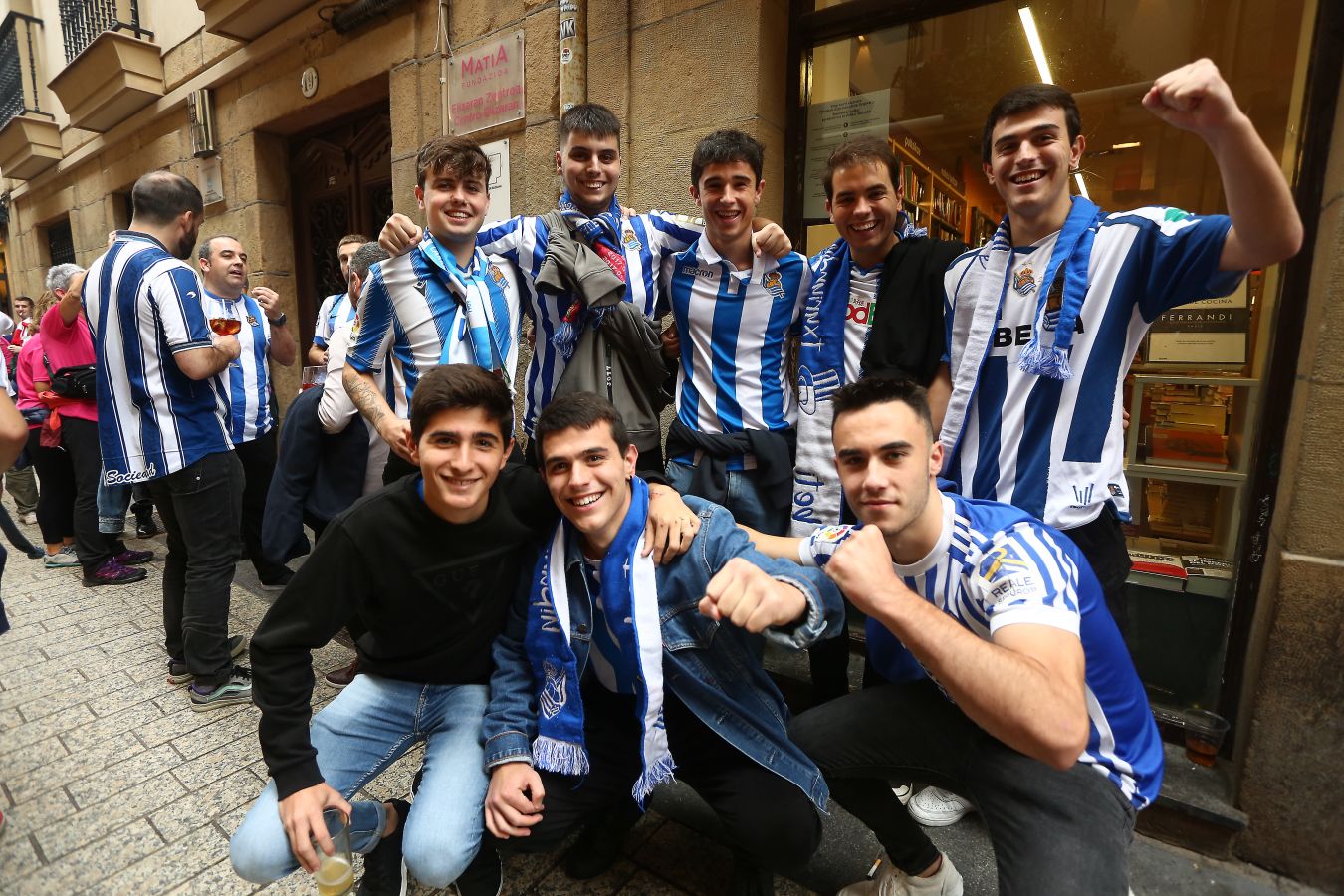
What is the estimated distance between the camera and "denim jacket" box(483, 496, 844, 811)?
1.89 metres

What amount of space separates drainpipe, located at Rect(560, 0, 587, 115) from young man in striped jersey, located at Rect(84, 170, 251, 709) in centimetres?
196

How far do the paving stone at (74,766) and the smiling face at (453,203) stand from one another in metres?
2.48

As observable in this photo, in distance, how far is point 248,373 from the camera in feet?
13.8

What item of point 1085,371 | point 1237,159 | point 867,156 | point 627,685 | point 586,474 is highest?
point 867,156

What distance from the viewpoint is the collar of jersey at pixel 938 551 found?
5.51 ft

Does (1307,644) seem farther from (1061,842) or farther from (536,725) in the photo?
(536,725)

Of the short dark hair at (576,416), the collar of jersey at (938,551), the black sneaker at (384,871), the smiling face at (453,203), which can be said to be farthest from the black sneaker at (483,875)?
the smiling face at (453,203)

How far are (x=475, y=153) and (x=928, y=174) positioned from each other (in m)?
2.52

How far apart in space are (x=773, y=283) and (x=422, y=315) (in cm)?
129

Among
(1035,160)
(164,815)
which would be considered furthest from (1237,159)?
(164,815)

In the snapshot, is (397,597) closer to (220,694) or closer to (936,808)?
(220,694)

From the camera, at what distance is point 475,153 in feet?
7.98

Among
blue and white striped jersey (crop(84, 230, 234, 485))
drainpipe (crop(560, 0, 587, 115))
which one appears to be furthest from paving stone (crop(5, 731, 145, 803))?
drainpipe (crop(560, 0, 587, 115))

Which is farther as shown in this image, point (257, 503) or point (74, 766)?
point (257, 503)
